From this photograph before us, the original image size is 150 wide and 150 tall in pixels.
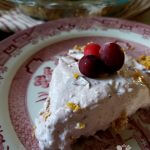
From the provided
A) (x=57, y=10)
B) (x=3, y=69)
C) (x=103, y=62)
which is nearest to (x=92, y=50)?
(x=103, y=62)

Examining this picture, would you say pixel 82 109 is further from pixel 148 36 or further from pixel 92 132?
pixel 148 36

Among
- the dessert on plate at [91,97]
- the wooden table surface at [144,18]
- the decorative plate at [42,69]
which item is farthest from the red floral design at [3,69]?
the wooden table surface at [144,18]

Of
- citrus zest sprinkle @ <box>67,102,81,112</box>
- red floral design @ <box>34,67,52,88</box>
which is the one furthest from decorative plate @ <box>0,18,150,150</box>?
citrus zest sprinkle @ <box>67,102,81,112</box>

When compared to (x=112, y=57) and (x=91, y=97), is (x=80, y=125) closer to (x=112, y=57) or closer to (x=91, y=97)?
(x=91, y=97)

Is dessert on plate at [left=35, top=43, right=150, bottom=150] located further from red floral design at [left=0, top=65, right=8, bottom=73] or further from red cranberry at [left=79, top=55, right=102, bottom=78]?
red floral design at [left=0, top=65, right=8, bottom=73]

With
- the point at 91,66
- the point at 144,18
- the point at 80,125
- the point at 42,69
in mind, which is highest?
the point at 144,18

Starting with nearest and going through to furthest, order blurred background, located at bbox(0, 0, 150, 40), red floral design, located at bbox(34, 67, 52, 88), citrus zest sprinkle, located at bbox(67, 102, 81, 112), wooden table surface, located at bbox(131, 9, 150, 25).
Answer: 1. citrus zest sprinkle, located at bbox(67, 102, 81, 112)
2. red floral design, located at bbox(34, 67, 52, 88)
3. blurred background, located at bbox(0, 0, 150, 40)
4. wooden table surface, located at bbox(131, 9, 150, 25)

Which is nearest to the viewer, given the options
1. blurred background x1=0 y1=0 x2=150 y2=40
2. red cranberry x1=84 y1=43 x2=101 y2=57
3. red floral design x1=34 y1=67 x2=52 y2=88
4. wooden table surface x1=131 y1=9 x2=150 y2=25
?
red cranberry x1=84 y1=43 x2=101 y2=57
